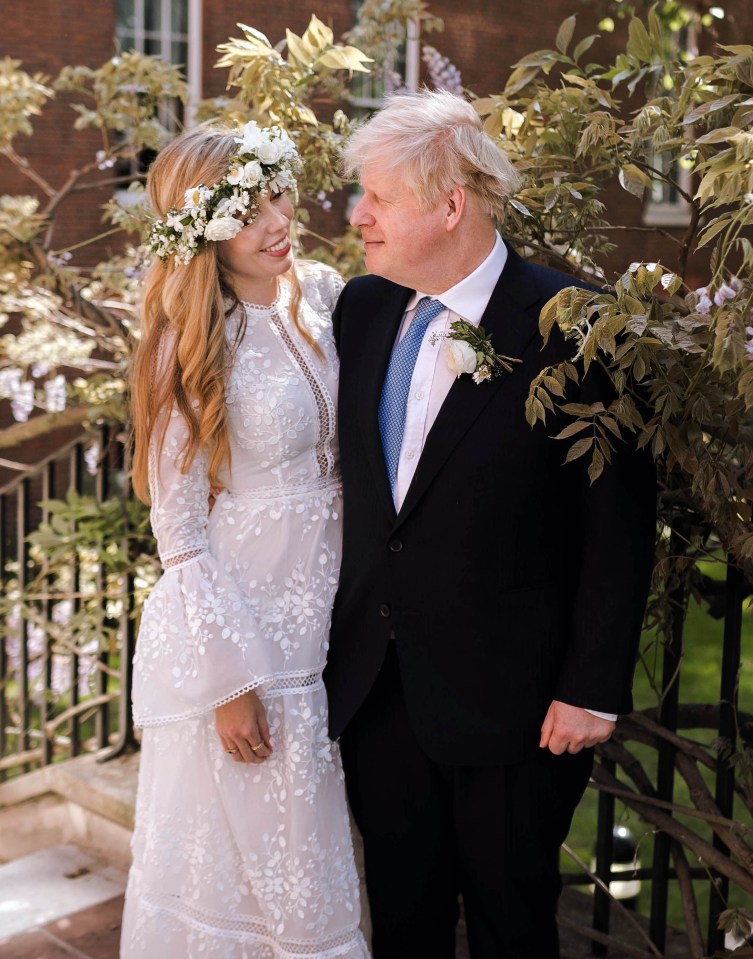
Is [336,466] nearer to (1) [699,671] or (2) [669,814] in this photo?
(2) [669,814]

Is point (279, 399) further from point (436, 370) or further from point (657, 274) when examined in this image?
point (657, 274)

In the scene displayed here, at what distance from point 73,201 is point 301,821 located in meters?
9.31

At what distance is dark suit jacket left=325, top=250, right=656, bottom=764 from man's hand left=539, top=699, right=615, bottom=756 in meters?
0.03

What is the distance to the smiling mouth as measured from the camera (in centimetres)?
252

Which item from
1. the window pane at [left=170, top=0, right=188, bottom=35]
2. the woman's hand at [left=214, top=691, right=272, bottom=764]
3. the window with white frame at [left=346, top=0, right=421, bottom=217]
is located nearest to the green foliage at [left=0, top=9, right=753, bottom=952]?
the woman's hand at [left=214, top=691, right=272, bottom=764]

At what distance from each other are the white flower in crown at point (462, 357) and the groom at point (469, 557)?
0.15 ft

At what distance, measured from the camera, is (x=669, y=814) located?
287 centimetres

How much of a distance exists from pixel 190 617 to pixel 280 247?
847 millimetres

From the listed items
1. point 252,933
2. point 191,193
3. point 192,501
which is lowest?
point 252,933

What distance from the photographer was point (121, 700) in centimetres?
413

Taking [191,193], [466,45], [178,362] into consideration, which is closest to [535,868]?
[178,362]

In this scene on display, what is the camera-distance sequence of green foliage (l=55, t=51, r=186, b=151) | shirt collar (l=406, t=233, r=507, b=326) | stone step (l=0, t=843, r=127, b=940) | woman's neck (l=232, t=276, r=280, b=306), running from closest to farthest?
shirt collar (l=406, t=233, r=507, b=326)
woman's neck (l=232, t=276, r=280, b=306)
stone step (l=0, t=843, r=127, b=940)
green foliage (l=55, t=51, r=186, b=151)

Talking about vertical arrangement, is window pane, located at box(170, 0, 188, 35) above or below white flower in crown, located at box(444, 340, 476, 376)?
above

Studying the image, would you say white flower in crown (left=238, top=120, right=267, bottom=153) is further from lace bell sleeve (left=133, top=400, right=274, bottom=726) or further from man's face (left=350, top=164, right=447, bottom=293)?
lace bell sleeve (left=133, top=400, right=274, bottom=726)
